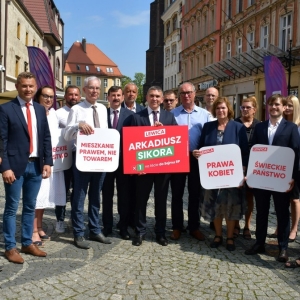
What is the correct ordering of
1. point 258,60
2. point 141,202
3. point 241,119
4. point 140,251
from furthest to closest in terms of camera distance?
point 258,60, point 241,119, point 141,202, point 140,251

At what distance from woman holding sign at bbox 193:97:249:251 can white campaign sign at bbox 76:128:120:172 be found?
1109 millimetres

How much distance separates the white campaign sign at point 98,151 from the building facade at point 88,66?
102 m

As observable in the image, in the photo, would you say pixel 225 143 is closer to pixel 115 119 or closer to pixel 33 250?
pixel 115 119

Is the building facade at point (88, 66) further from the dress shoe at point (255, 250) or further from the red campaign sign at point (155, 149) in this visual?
the dress shoe at point (255, 250)

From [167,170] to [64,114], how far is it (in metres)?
1.93

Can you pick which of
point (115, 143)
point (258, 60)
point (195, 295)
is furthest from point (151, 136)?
point (258, 60)

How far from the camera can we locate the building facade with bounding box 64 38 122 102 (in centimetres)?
10825

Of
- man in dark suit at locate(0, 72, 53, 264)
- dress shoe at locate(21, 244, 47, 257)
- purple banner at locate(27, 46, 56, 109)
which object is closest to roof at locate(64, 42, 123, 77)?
purple banner at locate(27, 46, 56, 109)

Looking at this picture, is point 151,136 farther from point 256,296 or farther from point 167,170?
point 256,296

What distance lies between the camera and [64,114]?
6.43 m

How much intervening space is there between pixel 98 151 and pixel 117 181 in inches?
29.0

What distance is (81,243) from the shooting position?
218 inches

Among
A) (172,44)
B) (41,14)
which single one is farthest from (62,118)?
(172,44)

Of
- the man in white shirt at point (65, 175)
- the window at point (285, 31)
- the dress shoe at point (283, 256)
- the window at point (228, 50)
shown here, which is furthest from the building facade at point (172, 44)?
the dress shoe at point (283, 256)
